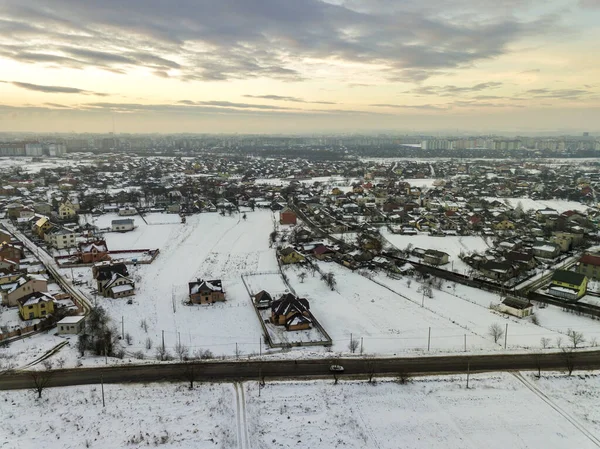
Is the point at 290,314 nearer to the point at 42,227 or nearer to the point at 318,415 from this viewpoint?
the point at 318,415

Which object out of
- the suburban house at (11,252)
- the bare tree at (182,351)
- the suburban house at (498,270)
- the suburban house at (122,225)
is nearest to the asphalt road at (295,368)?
the bare tree at (182,351)

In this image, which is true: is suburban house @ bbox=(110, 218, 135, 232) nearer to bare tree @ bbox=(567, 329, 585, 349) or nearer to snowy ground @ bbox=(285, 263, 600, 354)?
snowy ground @ bbox=(285, 263, 600, 354)

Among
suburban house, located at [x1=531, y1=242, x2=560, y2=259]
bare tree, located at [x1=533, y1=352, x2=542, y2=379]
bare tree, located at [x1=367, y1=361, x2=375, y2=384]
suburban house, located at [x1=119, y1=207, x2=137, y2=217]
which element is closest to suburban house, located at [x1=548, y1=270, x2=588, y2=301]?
suburban house, located at [x1=531, y1=242, x2=560, y2=259]

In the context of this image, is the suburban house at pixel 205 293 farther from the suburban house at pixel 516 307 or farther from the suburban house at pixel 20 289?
the suburban house at pixel 516 307

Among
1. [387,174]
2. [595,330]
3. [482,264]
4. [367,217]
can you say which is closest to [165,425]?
[595,330]

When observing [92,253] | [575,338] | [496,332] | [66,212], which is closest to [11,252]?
[92,253]

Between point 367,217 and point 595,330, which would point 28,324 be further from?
point 367,217
